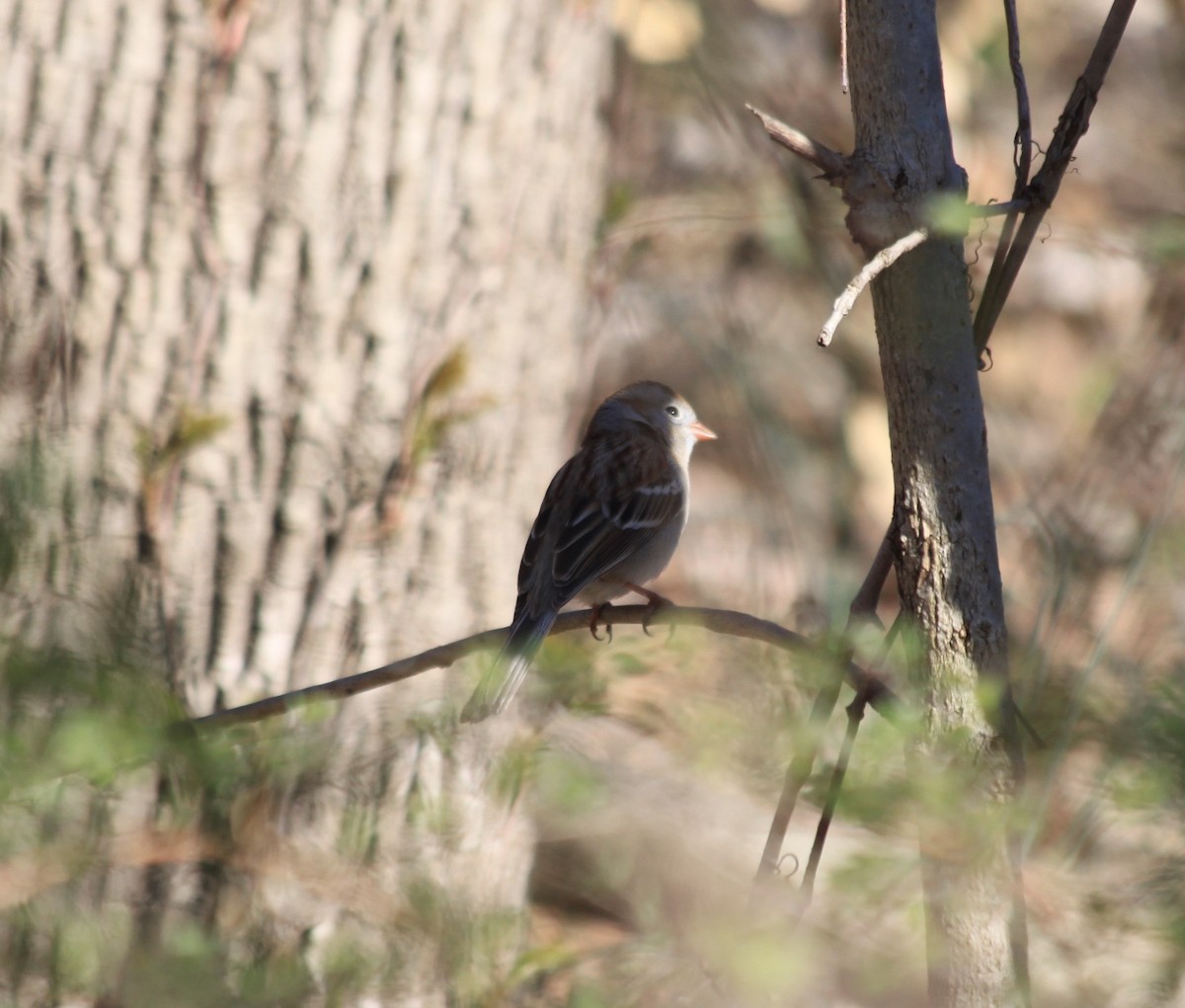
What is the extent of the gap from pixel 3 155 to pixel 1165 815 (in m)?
3.70

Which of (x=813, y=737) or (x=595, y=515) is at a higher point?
(x=813, y=737)

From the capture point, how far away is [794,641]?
1.94 m

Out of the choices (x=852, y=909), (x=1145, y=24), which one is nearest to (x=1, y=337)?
(x=852, y=909)

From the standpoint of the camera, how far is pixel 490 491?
4.48 metres

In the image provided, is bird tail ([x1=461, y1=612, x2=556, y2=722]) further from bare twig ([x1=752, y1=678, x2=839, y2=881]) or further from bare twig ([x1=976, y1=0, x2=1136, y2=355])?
bare twig ([x1=976, y1=0, x2=1136, y2=355])

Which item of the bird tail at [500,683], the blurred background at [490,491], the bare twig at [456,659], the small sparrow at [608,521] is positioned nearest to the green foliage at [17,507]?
the blurred background at [490,491]

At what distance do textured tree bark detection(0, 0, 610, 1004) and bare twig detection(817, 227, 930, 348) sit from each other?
2203 mm

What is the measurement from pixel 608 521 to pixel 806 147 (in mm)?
2340

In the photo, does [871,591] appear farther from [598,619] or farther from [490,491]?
[490,491]

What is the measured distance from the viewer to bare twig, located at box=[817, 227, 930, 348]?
5.42ft

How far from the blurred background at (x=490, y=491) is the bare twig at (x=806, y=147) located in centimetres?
71

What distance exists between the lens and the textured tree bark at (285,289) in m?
3.85

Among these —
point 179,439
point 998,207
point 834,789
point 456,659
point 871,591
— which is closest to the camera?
point 834,789

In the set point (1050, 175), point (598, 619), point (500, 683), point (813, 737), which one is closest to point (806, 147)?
point (1050, 175)
